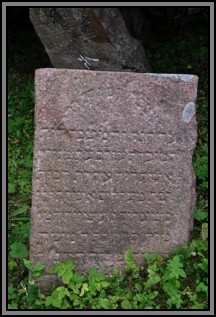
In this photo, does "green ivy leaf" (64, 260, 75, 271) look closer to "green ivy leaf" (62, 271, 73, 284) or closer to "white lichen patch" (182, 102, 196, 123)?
"green ivy leaf" (62, 271, 73, 284)

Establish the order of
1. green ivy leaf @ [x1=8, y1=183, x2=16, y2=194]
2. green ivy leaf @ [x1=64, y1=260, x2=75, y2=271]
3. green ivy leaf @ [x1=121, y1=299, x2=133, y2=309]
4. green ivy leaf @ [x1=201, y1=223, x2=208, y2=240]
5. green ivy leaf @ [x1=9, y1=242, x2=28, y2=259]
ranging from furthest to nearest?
green ivy leaf @ [x1=8, y1=183, x2=16, y2=194], green ivy leaf @ [x1=201, y1=223, x2=208, y2=240], green ivy leaf @ [x1=9, y1=242, x2=28, y2=259], green ivy leaf @ [x1=64, y1=260, x2=75, y2=271], green ivy leaf @ [x1=121, y1=299, x2=133, y2=309]

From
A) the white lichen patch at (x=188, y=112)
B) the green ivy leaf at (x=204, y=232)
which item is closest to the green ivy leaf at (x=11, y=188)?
the green ivy leaf at (x=204, y=232)

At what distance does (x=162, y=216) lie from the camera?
3430 millimetres

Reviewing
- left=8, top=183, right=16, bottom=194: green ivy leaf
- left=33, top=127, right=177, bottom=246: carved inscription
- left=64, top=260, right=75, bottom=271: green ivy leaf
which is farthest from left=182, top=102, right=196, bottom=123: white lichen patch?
left=8, top=183, right=16, bottom=194: green ivy leaf

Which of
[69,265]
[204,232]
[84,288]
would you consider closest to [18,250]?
[69,265]

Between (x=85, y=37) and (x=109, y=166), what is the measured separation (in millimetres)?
2114

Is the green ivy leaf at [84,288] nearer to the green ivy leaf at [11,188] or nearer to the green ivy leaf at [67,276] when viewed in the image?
the green ivy leaf at [67,276]

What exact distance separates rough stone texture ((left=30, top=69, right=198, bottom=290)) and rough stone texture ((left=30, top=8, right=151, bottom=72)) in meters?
1.98

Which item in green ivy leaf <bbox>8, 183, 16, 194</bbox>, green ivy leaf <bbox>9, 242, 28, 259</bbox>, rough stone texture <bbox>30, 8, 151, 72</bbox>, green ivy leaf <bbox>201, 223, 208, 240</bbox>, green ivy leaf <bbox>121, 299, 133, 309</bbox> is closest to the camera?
green ivy leaf <bbox>121, 299, 133, 309</bbox>

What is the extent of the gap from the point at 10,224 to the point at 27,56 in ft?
13.6

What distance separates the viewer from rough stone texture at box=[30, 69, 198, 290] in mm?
3232
